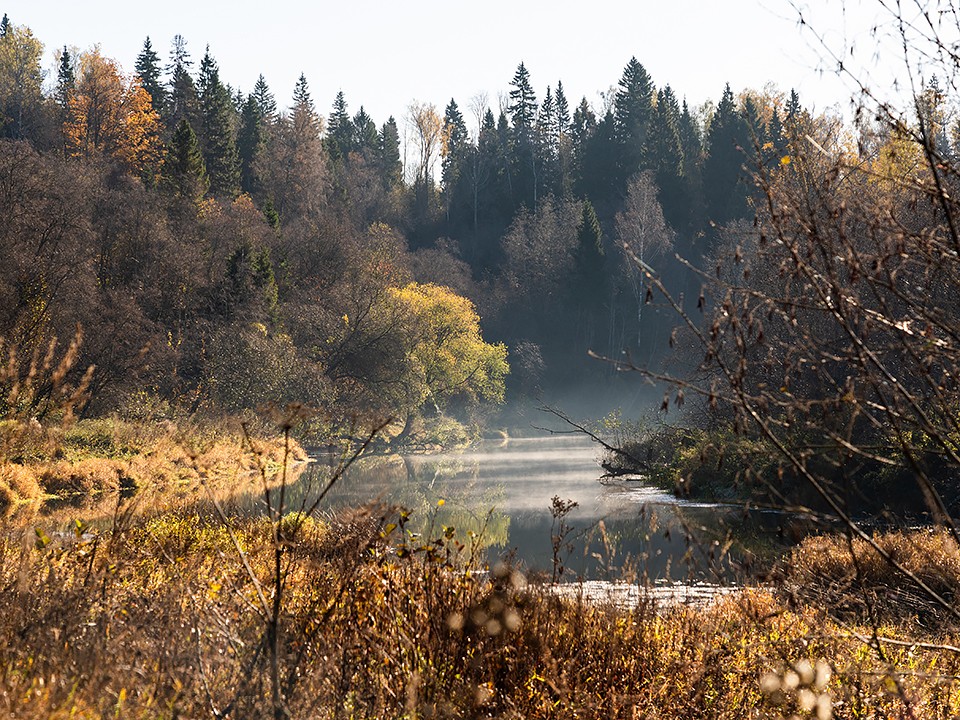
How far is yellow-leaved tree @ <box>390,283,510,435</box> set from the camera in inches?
2067

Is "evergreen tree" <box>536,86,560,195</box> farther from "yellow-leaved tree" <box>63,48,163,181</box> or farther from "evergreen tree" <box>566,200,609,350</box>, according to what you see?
"yellow-leaved tree" <box>63,48,163,181</box>

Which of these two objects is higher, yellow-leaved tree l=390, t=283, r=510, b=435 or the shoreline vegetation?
yellow-leaved tree l=390, t=283, r=510, b=435

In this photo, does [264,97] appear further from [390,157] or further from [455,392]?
[455,392]

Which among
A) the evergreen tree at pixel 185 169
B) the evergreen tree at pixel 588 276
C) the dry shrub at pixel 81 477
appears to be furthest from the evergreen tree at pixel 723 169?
the dry shrub at pixel 81 477

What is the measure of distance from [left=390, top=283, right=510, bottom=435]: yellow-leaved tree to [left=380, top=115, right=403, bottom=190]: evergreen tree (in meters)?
28.4

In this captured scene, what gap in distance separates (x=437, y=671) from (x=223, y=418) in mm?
28621

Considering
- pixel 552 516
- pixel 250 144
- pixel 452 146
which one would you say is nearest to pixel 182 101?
pixel 250 144

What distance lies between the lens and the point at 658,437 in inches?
1086

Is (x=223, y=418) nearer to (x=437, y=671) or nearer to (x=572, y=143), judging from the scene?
(x=437, y=671)

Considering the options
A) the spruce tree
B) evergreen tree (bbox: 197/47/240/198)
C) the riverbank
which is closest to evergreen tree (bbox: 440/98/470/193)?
the spruce tree

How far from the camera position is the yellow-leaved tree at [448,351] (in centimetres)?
5250

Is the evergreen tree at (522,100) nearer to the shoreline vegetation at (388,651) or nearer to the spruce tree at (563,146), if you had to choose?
the spruce tree at (563,146)

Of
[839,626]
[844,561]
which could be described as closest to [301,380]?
[844,561]

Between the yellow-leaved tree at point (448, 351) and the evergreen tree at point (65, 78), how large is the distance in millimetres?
25471
